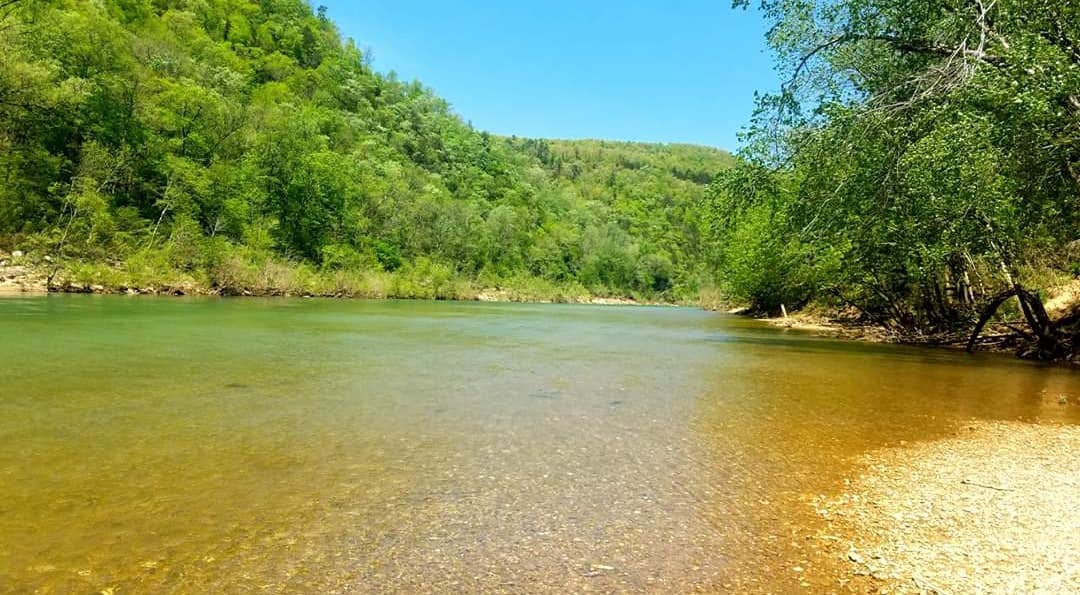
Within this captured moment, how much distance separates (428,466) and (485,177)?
376ft

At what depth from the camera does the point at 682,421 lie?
807cm

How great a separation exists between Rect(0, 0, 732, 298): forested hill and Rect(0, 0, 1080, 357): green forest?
27 cm

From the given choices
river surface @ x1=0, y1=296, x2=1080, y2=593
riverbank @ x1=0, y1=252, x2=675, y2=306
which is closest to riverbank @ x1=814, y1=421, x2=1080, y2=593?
river surface @ x1=0, y1=296, x2=1080, y2=593

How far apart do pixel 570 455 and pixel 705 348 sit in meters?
14.0

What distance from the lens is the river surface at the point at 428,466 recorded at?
355cm

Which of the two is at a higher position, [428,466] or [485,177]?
[485,177]

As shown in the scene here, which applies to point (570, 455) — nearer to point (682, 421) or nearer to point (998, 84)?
point (682, 421)

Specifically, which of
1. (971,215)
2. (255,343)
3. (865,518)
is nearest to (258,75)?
(255,343)

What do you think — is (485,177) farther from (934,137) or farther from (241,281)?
(934,137)

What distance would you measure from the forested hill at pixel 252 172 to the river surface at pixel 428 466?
18.1 meters

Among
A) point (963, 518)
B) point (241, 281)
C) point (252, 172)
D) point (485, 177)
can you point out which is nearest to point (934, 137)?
point (963, 518)

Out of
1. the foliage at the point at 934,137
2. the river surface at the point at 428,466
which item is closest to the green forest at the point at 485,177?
the foliage at the point at 934,137

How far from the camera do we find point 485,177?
11731 centimetres

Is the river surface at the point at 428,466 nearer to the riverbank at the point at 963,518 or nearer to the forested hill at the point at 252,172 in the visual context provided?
the riverbank at the point at 963,518
